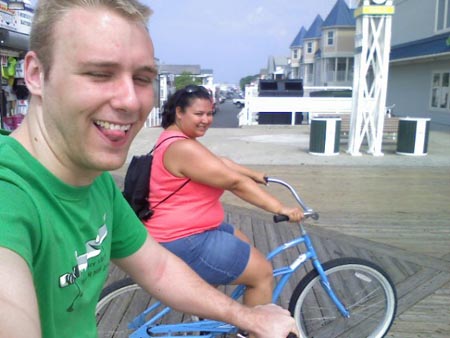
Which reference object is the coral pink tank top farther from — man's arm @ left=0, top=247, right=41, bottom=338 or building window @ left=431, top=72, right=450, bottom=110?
building window @ left=431, top=72, right=450, bottom=110

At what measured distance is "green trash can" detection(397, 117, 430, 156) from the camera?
10586 millimetres

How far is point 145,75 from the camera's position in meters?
1.21

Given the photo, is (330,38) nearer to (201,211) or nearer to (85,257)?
(201,211)

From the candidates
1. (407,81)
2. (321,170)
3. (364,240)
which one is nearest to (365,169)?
(321,170)

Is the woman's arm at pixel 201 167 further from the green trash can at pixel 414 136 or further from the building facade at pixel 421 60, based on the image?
the building facade at pixel 421 60

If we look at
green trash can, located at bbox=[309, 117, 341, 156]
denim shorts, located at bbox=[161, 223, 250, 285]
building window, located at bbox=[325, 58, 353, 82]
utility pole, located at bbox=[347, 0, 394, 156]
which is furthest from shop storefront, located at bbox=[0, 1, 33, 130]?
A: building window, located at bbox=[325, 58, 353, 82]

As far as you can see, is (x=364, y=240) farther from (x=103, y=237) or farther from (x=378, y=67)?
(x=378, y=67)

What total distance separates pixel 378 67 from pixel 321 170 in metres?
3.16

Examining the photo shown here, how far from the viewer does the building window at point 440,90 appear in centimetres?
2030

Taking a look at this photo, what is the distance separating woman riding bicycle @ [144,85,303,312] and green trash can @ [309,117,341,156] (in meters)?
8.18

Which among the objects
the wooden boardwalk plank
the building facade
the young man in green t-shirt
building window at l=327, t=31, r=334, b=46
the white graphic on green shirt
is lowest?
the wooden boardwalk plank

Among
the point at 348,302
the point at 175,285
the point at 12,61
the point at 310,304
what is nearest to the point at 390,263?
the point at 348,302

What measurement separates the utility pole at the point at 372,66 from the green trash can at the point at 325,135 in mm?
504

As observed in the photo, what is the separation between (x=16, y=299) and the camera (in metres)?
0.89
